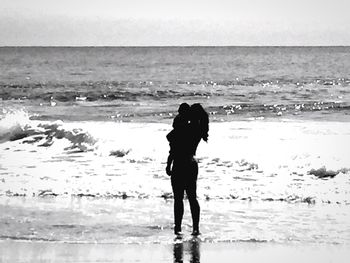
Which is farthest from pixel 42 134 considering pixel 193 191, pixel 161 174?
pixel 193 191

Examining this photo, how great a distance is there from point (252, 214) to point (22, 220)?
224cm

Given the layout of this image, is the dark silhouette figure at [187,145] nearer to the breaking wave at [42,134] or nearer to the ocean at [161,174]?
the ocean at [161,174]

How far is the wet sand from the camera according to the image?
528cm

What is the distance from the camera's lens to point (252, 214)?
24.3 feet

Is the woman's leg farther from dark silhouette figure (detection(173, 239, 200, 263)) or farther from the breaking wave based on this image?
the breaking wave

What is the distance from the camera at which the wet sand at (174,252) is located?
5277mm

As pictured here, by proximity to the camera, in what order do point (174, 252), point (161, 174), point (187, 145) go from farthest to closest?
point (161, 174), point (187, 145), point (174, 252)

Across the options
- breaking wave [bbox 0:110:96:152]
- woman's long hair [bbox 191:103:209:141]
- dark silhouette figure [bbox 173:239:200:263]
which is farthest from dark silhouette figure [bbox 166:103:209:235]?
breaking wave [bbox 0:110:96:152]

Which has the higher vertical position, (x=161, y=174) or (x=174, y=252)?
(x=161, y=174)

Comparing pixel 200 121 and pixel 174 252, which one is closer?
pixel 174 252

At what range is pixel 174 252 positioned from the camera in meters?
5.49

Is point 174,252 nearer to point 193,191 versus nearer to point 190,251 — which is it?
point 190,251

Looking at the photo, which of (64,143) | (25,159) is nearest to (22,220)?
(25,159)

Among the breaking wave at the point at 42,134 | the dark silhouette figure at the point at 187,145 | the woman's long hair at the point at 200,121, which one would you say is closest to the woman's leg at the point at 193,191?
the dark silhouette figure at the point at 187,145
